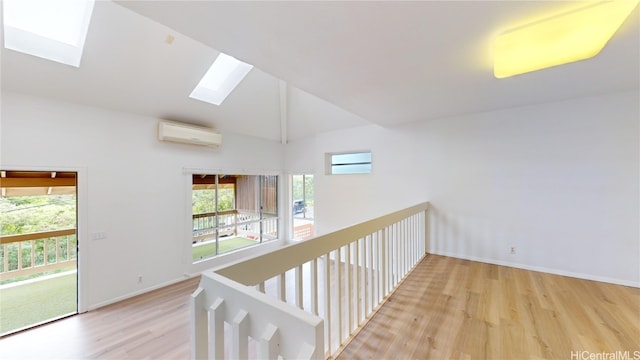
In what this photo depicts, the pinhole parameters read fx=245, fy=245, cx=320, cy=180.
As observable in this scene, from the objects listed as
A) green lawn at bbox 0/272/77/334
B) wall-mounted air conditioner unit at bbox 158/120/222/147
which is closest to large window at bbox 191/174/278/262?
wall-mounted air conditioner unit at bbox 158/120/222/147

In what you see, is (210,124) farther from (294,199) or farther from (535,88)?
(535,88)

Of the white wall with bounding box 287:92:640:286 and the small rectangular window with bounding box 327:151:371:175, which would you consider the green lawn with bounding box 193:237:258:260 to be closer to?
the small rectangular window with bounding box 327:151:371:175

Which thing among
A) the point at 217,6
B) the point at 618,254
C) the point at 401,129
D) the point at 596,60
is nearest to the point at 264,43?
the point at 217,6

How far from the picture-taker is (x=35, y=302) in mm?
3439

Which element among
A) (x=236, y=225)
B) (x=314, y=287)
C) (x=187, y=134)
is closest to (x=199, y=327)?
(x=314, y=287)

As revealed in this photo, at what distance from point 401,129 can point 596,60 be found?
251 cm

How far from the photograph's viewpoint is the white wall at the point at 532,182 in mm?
2971

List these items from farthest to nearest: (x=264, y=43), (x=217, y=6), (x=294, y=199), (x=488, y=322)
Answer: (x=294, y=199) < (x=488, y=322) < (x=264, y=43) < (x=217, y=6)

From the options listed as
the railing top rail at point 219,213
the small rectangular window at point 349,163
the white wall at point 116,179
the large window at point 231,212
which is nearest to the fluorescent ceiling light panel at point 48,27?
the white wall at point 116,179

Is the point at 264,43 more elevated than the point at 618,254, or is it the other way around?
the point at 264,43

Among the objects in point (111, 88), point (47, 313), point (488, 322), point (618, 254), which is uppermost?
point (111, 88)

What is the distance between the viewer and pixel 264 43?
6.20 ft

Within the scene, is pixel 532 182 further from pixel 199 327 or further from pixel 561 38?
pixel 199 327

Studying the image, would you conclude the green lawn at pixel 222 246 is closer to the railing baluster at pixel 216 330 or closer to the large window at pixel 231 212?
the large window at pixel 231 212
